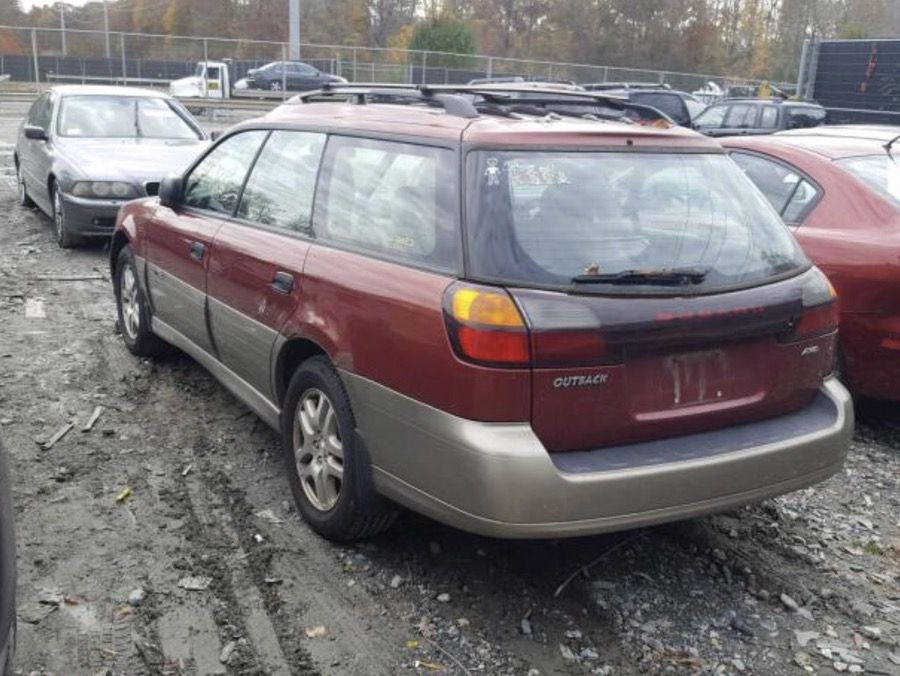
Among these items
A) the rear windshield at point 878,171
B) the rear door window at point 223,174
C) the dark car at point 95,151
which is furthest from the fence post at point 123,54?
the rear windshield at point 878,171

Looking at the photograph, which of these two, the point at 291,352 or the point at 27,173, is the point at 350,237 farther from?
the point at 27,173

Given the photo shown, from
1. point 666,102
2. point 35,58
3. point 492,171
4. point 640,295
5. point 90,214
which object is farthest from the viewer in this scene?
point 35,58

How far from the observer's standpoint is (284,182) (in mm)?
4188

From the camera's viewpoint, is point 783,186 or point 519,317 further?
point 783,186

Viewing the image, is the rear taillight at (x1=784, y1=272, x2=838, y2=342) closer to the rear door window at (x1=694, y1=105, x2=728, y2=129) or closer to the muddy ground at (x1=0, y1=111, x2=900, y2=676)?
the muddy ground at (x1=0, y1=111, x2=900, y2=676)

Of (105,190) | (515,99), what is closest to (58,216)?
(105,190)

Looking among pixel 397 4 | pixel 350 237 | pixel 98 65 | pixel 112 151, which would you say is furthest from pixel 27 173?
pixel 397 4

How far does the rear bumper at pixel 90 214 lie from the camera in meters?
8.84

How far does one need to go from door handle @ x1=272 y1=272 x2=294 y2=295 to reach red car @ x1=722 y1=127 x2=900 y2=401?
2.85 meters

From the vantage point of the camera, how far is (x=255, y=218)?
4.31m

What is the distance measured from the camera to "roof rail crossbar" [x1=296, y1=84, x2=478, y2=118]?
3.58 metres

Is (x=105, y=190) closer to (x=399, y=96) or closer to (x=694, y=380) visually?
(x=399, y=96)

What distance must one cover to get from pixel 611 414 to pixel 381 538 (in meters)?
1.25

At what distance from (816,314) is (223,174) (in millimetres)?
3007
